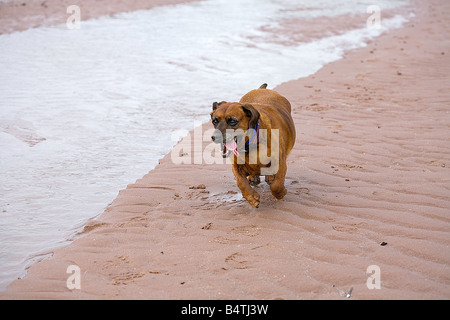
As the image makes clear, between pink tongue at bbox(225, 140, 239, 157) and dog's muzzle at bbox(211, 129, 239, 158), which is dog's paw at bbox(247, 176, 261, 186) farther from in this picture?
pink tongue at bbox(225, 140, 239, 157)

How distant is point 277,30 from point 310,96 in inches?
336

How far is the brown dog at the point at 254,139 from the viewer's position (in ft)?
16.2

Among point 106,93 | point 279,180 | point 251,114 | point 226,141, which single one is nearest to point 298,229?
point 279,180

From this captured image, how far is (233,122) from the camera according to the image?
16.2 ft

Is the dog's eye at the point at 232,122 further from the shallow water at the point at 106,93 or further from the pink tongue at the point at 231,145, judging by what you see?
the shallow water at the point at 106,93

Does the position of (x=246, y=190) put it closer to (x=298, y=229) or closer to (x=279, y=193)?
(x=279, y=193)

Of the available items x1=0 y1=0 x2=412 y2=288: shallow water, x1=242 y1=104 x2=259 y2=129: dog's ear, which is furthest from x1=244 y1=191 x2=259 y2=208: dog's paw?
x1=0 y1=0 x2=412 y2=288: shallow water

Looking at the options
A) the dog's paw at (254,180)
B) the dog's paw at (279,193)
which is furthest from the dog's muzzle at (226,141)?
the dog's paw at (254,180)

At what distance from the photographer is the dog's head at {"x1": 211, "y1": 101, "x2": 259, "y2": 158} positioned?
492cm

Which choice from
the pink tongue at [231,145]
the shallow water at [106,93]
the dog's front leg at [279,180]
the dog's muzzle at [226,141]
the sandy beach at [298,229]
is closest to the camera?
the sandy beach at [298,229]

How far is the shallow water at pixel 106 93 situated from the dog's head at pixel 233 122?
1.76m

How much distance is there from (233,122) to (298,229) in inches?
47.2

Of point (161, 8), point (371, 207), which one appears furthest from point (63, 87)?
point (161, 8)
